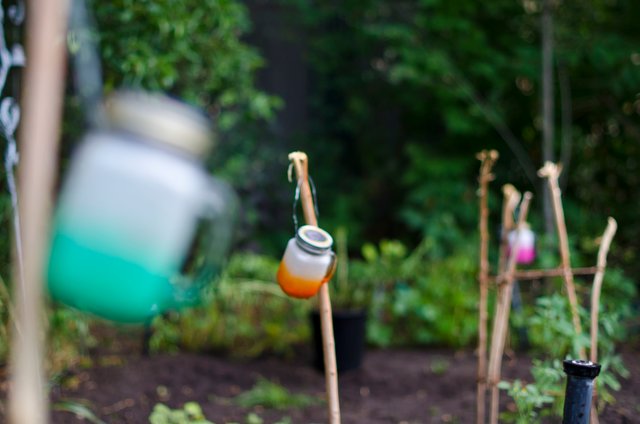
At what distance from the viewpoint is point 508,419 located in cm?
320

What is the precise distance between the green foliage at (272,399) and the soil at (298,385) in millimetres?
64

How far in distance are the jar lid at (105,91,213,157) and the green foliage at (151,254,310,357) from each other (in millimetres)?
3830

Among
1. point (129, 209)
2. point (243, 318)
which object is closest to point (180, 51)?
point (243, 318)

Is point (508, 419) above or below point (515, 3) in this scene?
below

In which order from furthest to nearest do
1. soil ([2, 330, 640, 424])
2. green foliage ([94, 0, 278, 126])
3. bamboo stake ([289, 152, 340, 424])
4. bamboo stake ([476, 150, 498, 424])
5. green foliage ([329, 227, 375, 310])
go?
green foliage ([329, 227, 375, 310]), green foliage ([94, 0, 278, 126]), soil ([2, 330, 640, 424]), bamboo stake ([476, 150, 498, 424]), bamboo stake ([289, 152, 340, 424])

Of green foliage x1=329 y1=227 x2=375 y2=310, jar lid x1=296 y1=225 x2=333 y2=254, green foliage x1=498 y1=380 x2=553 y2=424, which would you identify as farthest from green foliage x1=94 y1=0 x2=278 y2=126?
green foliage x1=498 y1=380 x2=553 y2=424

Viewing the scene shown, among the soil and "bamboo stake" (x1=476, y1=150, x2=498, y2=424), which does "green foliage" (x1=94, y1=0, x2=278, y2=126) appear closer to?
the soil

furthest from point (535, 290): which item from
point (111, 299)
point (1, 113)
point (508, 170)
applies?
point (111, 299)

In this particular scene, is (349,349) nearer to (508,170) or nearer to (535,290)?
(535,290)

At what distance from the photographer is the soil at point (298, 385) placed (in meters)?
3.64

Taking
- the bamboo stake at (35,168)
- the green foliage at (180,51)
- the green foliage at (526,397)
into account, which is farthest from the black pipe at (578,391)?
the green foliage at (180,51)

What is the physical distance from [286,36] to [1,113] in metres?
5.05

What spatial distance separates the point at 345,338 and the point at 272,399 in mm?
959

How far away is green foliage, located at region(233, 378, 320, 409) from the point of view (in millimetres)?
4023
